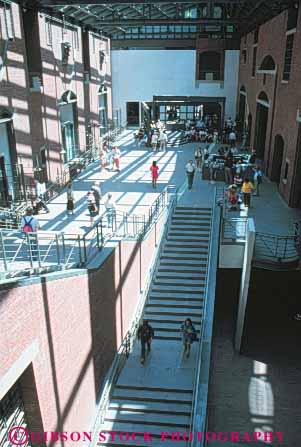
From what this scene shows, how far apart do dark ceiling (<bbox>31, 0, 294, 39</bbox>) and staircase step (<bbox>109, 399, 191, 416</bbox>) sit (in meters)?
13.6

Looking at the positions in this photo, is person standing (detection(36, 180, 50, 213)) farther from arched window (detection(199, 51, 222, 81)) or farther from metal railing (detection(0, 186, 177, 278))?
arched window (detection(199, 51, 222, 81))

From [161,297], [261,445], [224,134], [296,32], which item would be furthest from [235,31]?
[261,445]

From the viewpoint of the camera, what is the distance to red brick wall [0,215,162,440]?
612cm

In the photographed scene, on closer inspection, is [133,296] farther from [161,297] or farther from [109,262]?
[109,262]

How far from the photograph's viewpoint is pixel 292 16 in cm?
1603

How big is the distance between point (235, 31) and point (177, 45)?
433 centimetres

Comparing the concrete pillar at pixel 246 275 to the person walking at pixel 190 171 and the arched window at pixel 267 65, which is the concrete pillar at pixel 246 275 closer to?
the person walking at pixel 190 171

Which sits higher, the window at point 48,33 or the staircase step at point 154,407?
the window at point 48,33

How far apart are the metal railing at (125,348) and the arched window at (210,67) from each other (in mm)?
19268

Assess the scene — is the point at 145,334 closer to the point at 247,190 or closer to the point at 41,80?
the point at 247,190

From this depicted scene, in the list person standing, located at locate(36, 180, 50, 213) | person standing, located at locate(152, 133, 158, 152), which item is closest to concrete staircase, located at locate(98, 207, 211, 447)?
person standing, located at locate(36, 180, 50, 213)

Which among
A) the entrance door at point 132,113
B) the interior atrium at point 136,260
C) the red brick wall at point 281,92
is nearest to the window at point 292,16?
the interior atrium at point 136,260

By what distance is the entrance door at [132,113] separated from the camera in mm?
33031

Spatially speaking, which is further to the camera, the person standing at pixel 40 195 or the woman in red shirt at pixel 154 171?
the woman in red shirt at pixel 154 171
